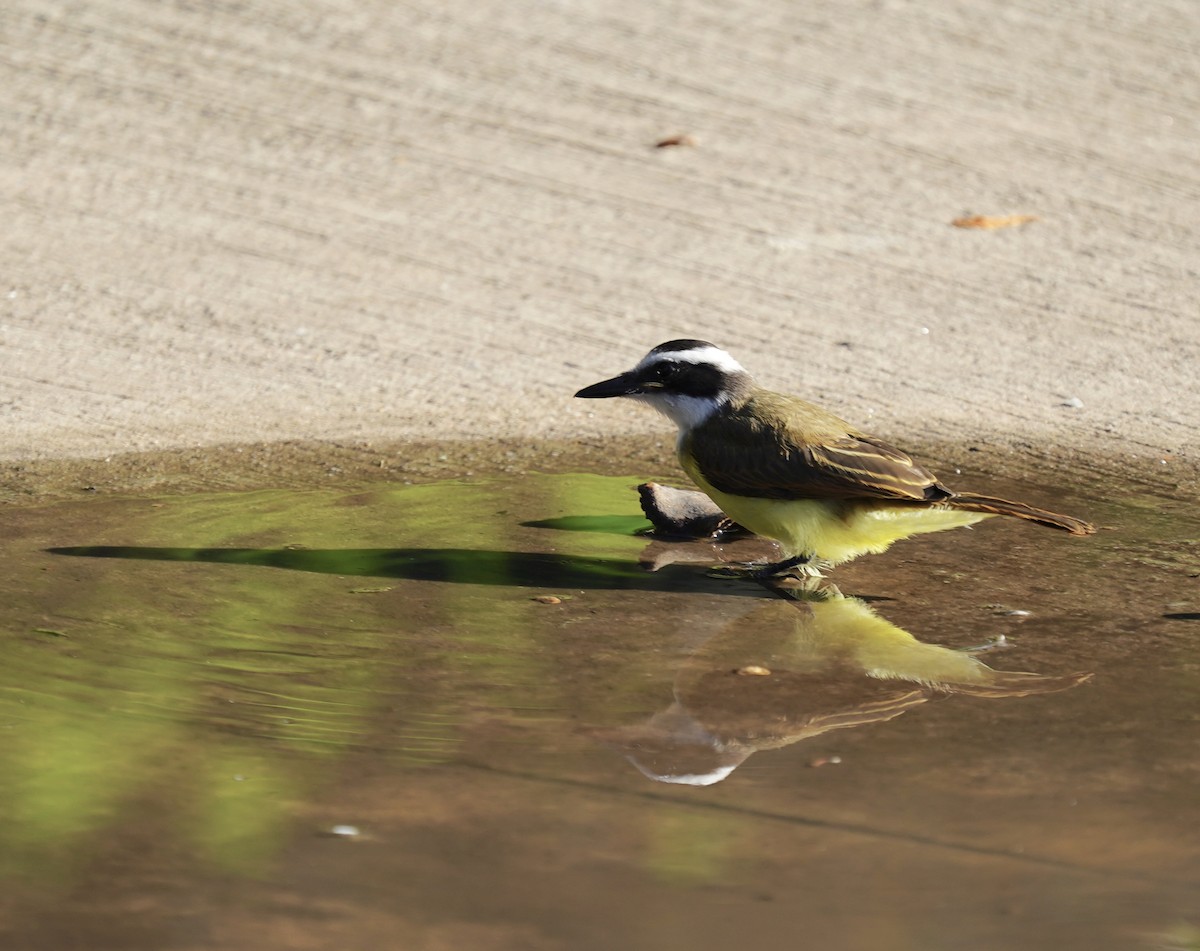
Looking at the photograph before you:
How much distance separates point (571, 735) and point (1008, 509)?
1.72m

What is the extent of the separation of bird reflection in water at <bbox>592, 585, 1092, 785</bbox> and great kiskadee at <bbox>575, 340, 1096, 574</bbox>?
297 millimetres

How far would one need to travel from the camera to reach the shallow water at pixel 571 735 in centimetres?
355

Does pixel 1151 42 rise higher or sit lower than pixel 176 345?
higher

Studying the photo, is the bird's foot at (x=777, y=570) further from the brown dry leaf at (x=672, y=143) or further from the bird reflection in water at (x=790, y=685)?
the brown dry leaf at (x=672, y=143)

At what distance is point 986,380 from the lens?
A: 26.3 ft

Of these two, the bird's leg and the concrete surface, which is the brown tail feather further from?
the concrete surface

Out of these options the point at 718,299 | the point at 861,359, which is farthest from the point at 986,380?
the point at 718,299

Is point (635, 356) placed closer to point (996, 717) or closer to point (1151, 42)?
point (996, 717)

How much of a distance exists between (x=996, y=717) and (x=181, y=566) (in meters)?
2.57

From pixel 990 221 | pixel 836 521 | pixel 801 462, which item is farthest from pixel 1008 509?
pixel 990 221

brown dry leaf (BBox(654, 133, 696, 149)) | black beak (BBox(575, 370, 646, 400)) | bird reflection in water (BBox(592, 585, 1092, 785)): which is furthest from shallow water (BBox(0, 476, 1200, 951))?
brown dry leaf (BBox(654, 133, 696, 149))

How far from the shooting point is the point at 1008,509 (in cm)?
542

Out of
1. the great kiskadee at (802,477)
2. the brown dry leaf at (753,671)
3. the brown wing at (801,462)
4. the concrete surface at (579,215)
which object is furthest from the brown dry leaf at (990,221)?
the brown dry leaf at (753,671)

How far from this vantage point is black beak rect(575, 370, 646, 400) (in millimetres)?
6137
